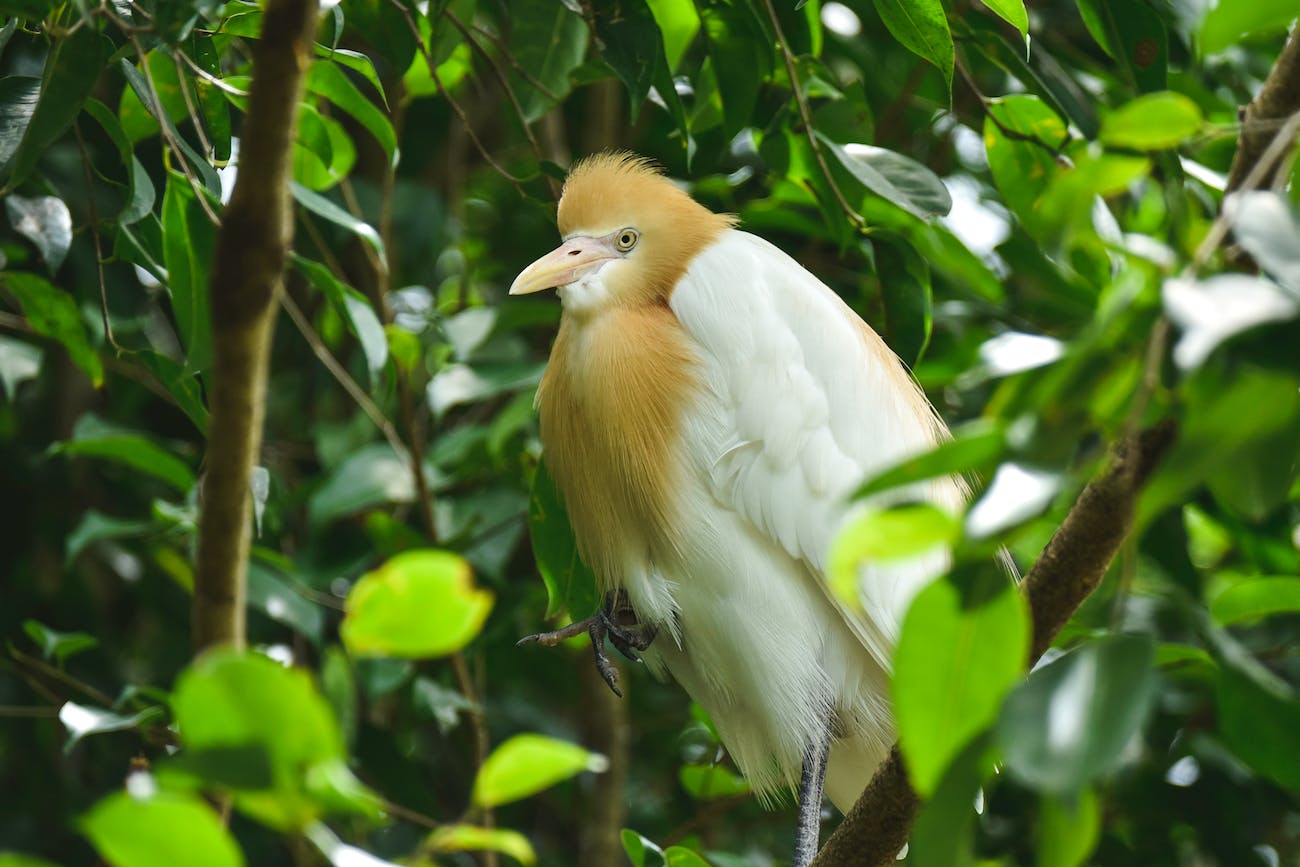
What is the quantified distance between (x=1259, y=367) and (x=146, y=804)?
0.53 m

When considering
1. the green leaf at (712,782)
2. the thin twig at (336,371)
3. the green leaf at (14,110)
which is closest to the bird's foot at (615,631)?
the green leaf at (712,782)

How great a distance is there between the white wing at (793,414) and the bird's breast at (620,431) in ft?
0.15

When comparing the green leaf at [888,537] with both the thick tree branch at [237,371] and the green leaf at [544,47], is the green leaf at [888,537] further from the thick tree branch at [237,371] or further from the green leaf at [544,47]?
the green leaf at [544,47]

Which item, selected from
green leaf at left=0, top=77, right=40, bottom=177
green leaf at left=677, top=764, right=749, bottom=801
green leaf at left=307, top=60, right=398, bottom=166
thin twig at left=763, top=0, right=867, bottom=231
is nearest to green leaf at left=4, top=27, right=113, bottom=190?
green leaf at left=0, top=77, right=40, bottom=177

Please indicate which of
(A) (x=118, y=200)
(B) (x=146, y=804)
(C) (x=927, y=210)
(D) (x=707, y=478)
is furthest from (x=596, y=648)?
(B) (x=146, y=804)

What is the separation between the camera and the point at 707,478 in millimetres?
2014

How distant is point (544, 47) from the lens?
2.02 metres

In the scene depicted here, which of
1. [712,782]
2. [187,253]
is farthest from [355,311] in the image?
[712,782]

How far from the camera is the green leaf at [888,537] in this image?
620mm

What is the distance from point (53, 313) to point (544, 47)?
0.78 m

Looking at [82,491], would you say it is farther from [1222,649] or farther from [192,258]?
[1222,649]

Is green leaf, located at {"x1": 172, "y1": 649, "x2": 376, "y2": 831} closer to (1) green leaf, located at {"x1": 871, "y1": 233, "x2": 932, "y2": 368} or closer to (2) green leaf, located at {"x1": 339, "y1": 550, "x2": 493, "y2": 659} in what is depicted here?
(2) green leaf, located at {"x1": 339, "y1": 550, "x2": 493, "y2": 659}

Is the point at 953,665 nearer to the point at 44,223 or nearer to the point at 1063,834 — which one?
the point at 1063,834

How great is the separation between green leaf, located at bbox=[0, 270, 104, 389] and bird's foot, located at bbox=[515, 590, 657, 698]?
722mm
